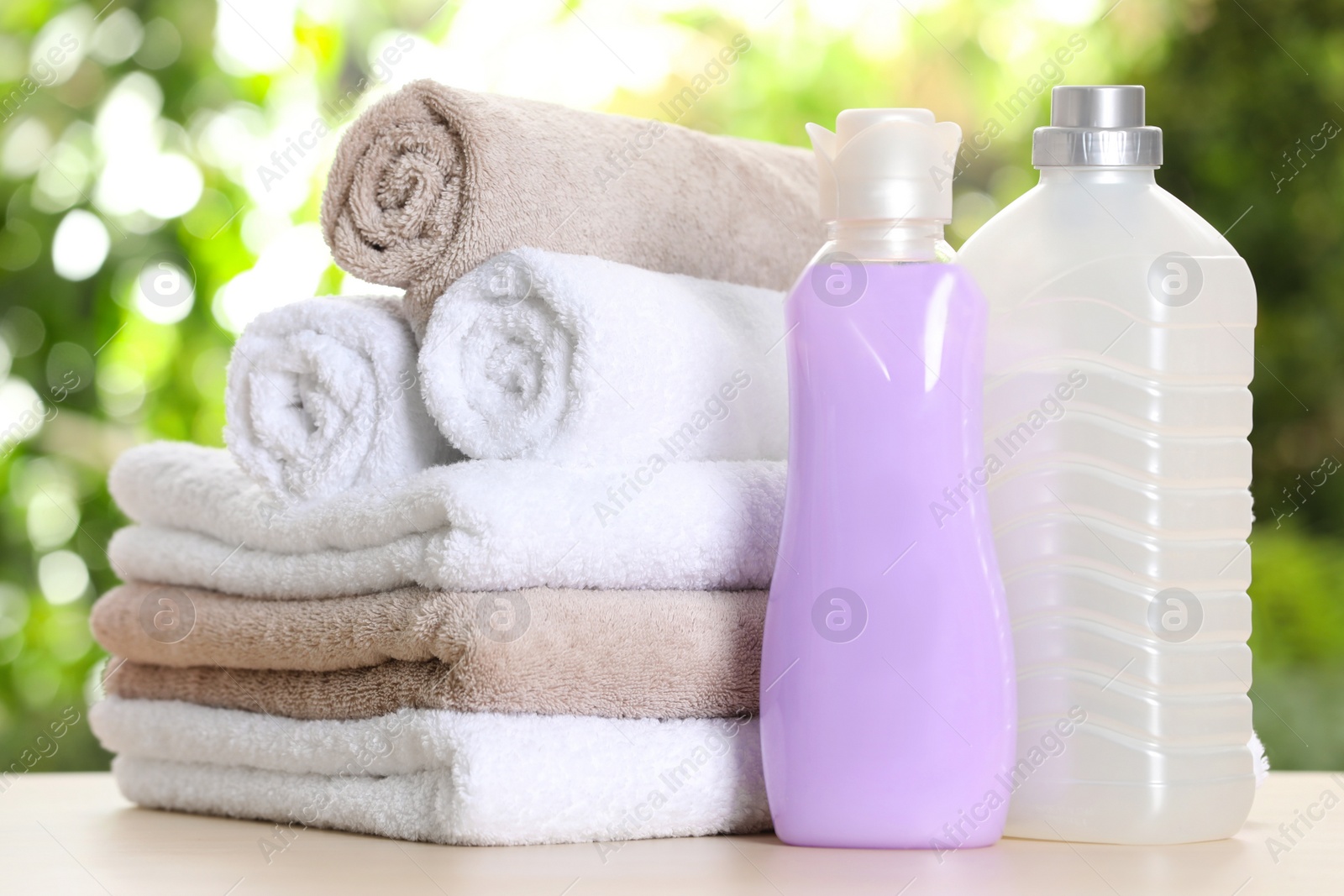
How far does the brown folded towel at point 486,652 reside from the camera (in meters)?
0.56

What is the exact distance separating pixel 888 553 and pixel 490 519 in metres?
0.16

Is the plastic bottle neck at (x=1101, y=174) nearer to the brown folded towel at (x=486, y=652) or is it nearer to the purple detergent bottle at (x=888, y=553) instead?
the purple detergent bottle at (x=888, y=553)

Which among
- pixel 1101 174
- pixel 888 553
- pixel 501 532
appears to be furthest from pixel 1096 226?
pixel 501 532

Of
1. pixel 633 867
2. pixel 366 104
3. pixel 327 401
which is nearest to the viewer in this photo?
pixel 633 867

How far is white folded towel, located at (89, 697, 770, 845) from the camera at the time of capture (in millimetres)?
554

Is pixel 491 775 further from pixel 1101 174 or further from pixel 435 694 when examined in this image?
pixel 1101 174

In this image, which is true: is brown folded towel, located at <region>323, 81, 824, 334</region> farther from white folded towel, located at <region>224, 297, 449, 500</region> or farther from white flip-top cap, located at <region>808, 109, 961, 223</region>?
white flip-top cap, located at <region>808, 109, 961, 223</region>

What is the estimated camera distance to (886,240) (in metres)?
0.58

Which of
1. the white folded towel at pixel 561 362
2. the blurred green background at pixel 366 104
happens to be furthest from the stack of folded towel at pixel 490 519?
the blurred green background at pixel 366 104

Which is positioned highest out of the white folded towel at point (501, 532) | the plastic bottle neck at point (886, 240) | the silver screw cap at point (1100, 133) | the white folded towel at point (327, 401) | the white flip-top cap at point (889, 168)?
the silver screw cap at point (1100, 133)

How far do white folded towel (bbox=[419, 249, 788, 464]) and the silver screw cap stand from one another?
7.3 inches

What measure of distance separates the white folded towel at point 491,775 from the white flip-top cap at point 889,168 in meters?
0.24

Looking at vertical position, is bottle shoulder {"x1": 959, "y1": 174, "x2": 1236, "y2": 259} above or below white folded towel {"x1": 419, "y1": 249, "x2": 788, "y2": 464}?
above

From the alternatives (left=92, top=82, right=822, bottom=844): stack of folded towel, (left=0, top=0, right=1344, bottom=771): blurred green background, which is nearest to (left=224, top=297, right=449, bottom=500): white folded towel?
(left=92, top=82, right=822, bottom=844): stack of folded towel
